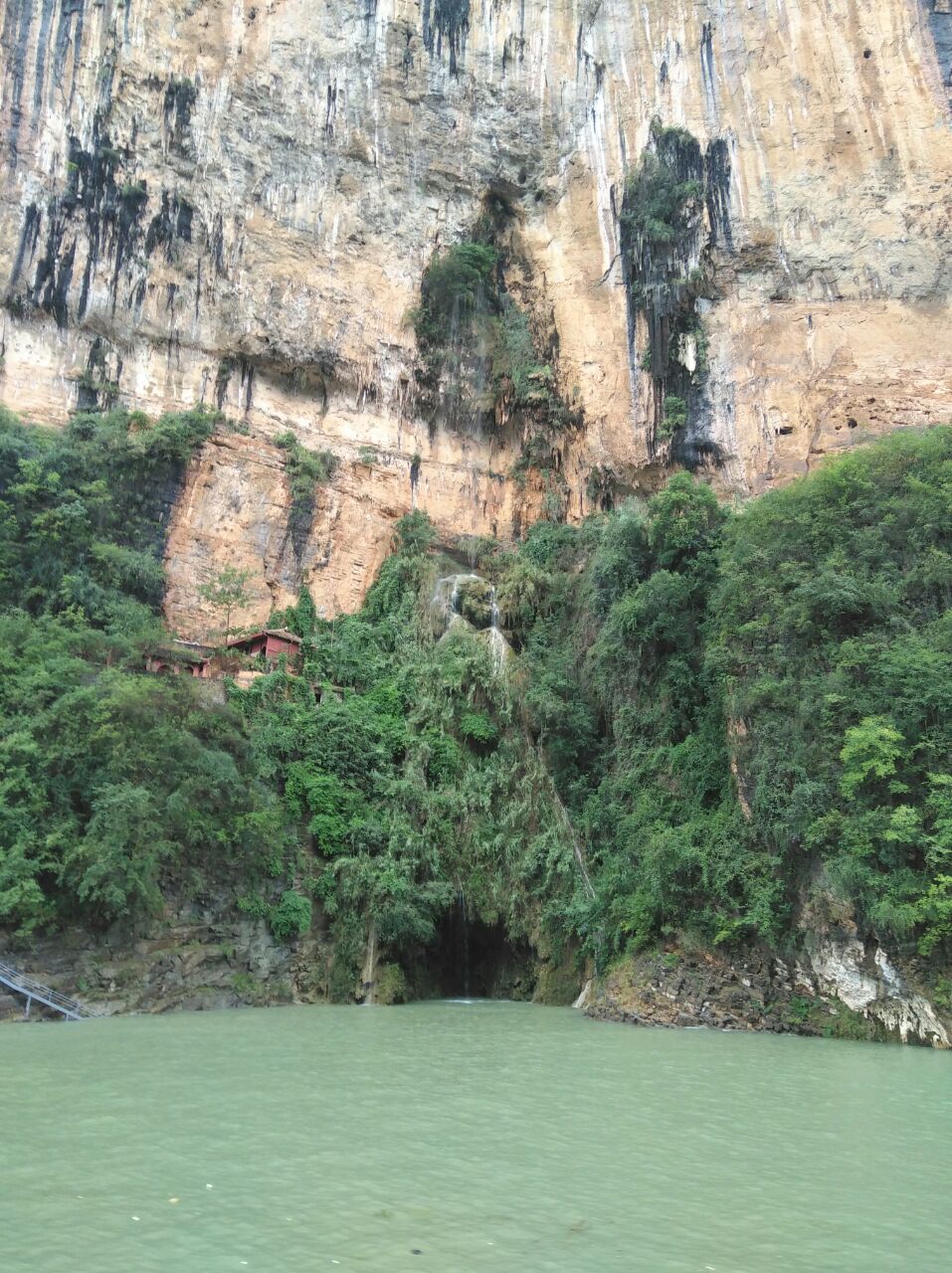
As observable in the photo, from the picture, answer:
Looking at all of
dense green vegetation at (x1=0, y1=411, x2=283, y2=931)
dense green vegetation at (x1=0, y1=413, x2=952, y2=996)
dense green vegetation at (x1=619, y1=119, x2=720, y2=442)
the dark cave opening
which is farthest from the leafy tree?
dense green vegetation at (x1=619, y1=119, x2=720, y2=442)

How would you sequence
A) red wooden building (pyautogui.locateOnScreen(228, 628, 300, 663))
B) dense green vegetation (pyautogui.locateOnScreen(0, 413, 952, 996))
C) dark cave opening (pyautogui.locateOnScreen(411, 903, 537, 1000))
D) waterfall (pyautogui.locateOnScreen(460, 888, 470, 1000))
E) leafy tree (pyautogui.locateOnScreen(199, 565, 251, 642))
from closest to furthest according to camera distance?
1. dense green vegetation (pyautogui.locateOnScreen(0, 413, 952, 996))
2. waterfall (pyautogui.locateOnScreen(460, 888, 470, 1000))
3. dark cave opening (pyautogui.locateOnScreen(411, 903, 537, 1000))
4. red wooden building (pyautogui.locateOnScreen(228, 628, 300, 663))
5. leafy tree (pyautogui.locateOnScreen(199, 565, 251, 642))

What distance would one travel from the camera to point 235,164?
99.9 feet

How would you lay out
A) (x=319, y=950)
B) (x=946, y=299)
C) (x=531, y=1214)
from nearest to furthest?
(x=531, y=1214) < (x=319, y=950) < (x=946, y=299)

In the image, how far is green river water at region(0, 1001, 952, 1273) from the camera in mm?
4699

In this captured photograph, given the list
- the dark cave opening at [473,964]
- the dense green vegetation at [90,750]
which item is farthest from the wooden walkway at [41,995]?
the dark cave opening at [473,964]

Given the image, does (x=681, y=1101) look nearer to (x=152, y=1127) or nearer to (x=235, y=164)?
(x=152, y=1127)

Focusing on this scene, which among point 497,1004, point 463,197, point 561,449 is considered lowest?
point 497,1004

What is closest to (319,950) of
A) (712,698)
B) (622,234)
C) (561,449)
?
(712,698)

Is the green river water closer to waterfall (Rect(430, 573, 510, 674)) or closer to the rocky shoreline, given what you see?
the rocky shoreline

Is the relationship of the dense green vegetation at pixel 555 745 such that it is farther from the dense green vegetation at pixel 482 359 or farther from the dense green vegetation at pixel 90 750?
the dense green vegetation at pixel 482 359

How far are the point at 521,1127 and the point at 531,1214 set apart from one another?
2167 millimetres

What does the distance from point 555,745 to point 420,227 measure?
790 inches

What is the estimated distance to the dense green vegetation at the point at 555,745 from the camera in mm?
14695

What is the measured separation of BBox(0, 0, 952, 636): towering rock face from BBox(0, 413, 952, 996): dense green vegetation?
17.2 ft
